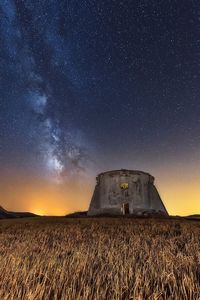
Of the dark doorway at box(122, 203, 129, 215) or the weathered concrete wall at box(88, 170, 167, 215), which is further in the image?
the weathered concrete wall at box(88, 170, 167, 215)

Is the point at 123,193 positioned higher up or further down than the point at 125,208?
higher up

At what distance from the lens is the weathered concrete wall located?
37844 millimetres

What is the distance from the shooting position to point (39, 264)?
4242 millimetres

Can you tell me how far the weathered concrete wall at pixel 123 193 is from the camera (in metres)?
37.8

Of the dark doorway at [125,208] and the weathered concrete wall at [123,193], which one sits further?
the weathered concrete wall at [123,193]

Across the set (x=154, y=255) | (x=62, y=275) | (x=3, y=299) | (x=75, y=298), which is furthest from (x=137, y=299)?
(x=154, y=255)

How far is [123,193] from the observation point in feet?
125

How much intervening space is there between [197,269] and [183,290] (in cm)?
127

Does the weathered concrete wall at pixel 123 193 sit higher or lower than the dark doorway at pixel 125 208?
higher

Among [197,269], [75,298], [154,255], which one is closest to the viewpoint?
[75,298]

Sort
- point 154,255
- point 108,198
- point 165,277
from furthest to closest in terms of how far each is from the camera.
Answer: point 108,198
point 154,255
point 165,277

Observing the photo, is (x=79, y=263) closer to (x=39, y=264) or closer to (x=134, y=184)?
(x=39, y=264)

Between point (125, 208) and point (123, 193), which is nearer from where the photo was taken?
point (125, 208)

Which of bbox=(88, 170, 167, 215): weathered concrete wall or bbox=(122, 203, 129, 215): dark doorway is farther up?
bbox=(88, 170, 167, 215): weathered concrete wall
